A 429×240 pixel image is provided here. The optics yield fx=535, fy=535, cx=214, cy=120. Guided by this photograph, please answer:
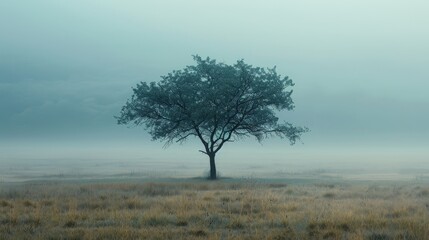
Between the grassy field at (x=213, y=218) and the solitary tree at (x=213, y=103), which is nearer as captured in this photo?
the grassy field at (x=213, y=218)

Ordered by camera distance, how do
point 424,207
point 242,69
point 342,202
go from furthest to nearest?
point 242,69 < point 342,202 < point 424,207

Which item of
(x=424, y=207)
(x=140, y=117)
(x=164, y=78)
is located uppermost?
(x=164, y=78)

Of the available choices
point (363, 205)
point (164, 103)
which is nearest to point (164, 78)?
point (164, 103)

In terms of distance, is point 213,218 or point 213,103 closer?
point 213,218

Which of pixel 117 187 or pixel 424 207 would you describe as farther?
pixel 117 187

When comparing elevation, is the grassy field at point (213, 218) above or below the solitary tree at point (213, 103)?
below

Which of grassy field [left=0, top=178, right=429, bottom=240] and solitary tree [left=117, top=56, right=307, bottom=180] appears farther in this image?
solitary tree [left=117, top=56, right=307, bottom=180]

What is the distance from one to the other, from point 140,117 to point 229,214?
113ft

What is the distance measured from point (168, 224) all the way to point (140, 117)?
119ft

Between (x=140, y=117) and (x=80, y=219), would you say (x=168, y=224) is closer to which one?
(x=80, y=219)

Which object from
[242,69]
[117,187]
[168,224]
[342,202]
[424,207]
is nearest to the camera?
[168,224]

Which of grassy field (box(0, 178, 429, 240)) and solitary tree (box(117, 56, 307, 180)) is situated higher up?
solitary tree (box(117, 56, 307, 180))

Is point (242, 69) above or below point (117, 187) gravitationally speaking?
above

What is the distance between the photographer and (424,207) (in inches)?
997
